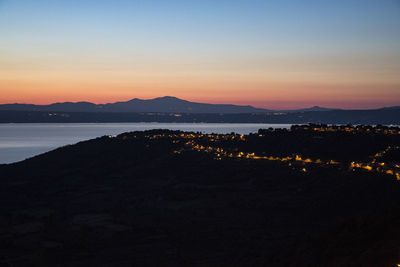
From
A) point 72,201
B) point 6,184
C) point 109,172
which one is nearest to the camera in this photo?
point 72,201

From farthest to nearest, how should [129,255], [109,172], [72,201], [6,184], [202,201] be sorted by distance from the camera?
[109,172]
[6,184]
[72,201]
[202,201]
[129,255]

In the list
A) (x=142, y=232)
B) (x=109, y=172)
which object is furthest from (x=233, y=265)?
(x=109, y=172)

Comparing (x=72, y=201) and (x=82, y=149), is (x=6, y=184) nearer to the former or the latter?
(x=72, y=201)

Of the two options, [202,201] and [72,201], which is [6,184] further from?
[202,201]

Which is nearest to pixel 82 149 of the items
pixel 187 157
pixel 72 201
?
pixel 187 157

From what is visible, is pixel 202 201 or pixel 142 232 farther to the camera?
pixel 202 201

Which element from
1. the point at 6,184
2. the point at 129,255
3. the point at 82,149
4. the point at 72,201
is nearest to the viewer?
the point at 129,255
